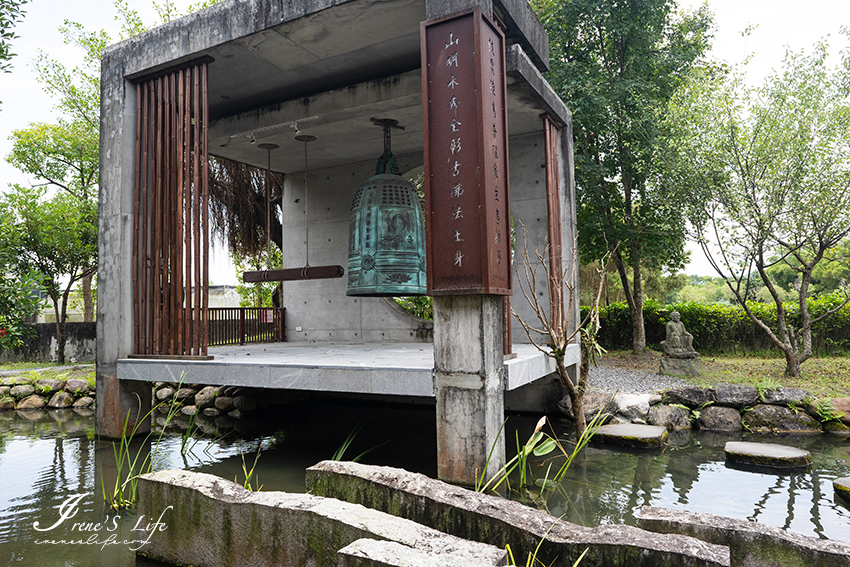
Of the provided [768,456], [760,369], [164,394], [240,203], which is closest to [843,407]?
[768,456]

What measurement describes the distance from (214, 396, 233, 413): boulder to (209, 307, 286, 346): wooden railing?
1024 mm

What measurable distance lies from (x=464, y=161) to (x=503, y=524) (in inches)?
102

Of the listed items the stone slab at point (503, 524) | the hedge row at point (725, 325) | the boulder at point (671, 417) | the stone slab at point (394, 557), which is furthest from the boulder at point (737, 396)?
the hedge row at point (725, 325)

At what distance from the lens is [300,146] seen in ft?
28.4

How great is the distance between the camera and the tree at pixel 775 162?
8336 millimetres

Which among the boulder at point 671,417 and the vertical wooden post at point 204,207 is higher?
the vertical wooden post at point 204,207

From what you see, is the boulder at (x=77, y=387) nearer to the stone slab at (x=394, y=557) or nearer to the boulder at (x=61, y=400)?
the boulder at (x=61, y=400)

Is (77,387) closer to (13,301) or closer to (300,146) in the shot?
(13,301)

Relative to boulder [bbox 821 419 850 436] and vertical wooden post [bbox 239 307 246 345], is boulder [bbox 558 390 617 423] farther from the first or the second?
vertical wooden post [bbox 239 307 246 345]

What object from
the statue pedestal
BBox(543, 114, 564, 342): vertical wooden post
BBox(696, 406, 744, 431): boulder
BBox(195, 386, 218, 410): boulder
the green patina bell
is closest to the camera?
the green patina bell

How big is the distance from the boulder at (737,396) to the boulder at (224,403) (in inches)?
276

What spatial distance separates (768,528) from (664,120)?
8.76 meters

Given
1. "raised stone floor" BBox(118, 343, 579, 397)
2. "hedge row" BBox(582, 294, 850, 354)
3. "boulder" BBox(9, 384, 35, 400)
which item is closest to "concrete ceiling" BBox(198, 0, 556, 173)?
"raised stone floor" BBox(118, 343, 579, 397)

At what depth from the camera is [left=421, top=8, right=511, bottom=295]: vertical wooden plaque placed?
159 inches
